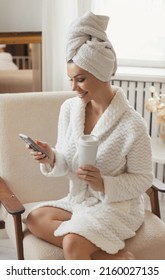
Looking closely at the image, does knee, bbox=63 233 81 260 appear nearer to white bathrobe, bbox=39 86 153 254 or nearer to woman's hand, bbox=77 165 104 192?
white bathrobe, bbox=39 86 153 254

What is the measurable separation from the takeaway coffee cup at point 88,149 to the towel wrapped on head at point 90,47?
280mm

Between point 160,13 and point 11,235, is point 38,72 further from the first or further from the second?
point 11,235

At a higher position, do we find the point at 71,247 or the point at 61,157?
the point at 61,157

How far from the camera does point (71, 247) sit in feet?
5.56

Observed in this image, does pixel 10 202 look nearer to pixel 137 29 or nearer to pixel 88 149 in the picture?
pixel 88 149

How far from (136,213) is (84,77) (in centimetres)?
56

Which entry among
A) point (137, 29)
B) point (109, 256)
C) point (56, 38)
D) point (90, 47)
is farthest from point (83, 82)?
point (137, 29)

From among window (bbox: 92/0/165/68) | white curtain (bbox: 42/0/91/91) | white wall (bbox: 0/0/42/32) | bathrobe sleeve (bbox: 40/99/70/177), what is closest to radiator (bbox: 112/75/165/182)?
window (bbox: 92/0/165/68)

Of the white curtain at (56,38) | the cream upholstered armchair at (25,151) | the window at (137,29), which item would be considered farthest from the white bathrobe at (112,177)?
the window at (137,29)

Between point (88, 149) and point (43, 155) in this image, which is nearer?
point (88, 149)

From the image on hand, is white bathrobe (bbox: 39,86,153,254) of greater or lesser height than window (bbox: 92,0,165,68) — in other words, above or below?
below

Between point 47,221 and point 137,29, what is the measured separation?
1589 millimetres

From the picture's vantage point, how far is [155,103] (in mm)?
2564

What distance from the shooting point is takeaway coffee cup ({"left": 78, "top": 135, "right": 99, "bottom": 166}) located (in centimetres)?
159
